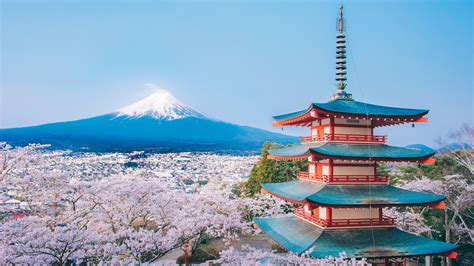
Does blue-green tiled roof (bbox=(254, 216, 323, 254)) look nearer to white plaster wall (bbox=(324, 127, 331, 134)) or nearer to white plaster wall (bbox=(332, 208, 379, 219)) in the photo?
white plaster wall (bbox=(332, 208, 379, 219))

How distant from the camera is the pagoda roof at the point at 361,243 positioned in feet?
36.8

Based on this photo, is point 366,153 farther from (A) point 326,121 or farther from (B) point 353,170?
(A) point 326,121

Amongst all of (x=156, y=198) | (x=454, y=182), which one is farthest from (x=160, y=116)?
(x=454, y=182)

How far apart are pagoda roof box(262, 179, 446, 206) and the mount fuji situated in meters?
29.8

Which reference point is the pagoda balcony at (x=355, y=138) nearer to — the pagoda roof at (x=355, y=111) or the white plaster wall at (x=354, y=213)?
the pagoda roof at (x=355, y=111)

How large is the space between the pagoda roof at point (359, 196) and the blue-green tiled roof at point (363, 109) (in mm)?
2651

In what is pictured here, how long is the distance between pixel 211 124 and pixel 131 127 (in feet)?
58.5

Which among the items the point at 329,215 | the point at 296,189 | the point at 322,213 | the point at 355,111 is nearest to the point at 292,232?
the point at 322,213

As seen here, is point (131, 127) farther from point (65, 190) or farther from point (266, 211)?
point (65, 190)

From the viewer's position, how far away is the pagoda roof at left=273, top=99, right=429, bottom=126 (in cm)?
1203

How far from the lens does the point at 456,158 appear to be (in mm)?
21234

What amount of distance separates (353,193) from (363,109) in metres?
3.13

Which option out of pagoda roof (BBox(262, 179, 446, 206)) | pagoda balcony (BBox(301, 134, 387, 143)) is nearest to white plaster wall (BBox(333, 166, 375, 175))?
pagoda roof (BBox(262, 179, 446, 206))

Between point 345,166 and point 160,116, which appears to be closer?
point 345,166
